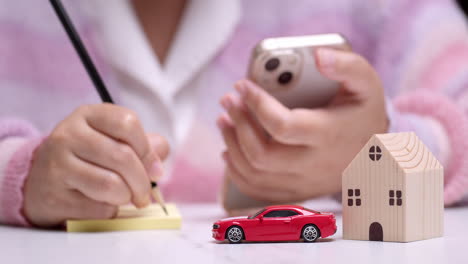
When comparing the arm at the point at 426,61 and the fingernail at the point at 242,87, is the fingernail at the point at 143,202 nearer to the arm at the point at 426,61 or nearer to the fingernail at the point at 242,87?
the fingernail at the point at 242,87

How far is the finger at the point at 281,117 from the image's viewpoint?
55 centimetres

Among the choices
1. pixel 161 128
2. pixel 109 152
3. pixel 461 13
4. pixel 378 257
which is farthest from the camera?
pixel 461 13

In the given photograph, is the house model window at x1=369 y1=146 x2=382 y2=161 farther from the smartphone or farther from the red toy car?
the smartphone

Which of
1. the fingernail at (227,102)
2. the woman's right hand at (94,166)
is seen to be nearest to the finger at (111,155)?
the woman's right hand at (94,166)

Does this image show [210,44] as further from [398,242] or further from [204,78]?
[398,242]

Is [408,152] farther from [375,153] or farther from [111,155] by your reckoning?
[111,155]

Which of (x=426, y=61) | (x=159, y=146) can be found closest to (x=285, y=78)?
(x=159, y=146)

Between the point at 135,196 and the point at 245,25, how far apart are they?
455 mm

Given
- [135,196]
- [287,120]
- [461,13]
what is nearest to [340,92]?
[287,120]

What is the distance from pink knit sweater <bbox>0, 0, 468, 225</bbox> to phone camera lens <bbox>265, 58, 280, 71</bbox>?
0.28 metres

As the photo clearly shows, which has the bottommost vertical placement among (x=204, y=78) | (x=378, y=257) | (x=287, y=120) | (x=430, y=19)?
(x=378, y=257)

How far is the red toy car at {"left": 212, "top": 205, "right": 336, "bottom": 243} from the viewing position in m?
0.41

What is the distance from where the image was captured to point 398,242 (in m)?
0.40

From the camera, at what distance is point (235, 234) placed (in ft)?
1.36
